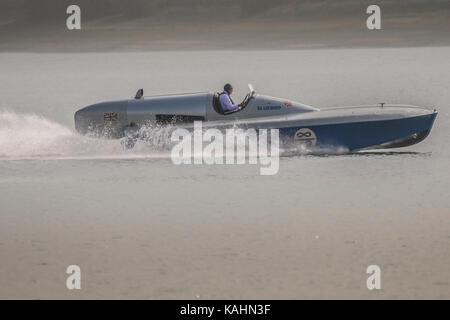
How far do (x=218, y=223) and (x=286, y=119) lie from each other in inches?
213

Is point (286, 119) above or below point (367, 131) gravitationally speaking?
above

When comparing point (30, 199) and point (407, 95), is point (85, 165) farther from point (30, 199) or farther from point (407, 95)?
point (407, 95)

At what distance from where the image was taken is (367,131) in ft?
72.5

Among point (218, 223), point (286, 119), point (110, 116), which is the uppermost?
point (110, 116)

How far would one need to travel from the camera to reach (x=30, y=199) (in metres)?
20.2

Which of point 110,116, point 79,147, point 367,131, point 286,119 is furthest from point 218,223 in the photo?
point 79,147

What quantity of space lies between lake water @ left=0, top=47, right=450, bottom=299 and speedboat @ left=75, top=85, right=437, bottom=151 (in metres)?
0.80

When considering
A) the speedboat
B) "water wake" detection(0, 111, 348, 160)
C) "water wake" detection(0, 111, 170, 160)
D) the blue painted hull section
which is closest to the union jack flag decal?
the speedboat

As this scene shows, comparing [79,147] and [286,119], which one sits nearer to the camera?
[286,119]

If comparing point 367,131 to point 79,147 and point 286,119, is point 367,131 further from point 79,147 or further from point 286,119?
point 79,147

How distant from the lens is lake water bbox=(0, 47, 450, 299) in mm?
13555

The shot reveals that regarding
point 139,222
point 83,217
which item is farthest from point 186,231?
point 83,217

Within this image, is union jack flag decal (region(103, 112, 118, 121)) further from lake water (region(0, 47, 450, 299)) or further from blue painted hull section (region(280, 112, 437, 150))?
blue painted hull section (region(280, 112, 437, 150))

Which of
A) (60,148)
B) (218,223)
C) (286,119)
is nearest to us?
(218,223)
